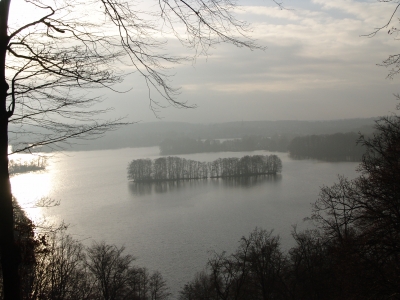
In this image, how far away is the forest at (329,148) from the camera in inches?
1180

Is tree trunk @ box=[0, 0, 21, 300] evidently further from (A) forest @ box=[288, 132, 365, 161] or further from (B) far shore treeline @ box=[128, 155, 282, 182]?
(A) forest @ box=[288, 132, 365, 161]

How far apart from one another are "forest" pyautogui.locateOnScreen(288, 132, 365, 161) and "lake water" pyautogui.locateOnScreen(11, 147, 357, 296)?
25.2 feet

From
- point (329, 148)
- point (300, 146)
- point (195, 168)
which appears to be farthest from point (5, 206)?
point (300, 146)

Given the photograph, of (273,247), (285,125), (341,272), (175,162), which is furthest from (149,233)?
(285,125)

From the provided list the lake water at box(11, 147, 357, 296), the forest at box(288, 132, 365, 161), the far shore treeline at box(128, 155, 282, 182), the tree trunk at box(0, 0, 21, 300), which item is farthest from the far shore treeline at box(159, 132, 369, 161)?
the tree trunk at box(0, 0, 21, 300)

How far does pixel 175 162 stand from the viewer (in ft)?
79.9

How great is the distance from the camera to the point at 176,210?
14914 millimetres

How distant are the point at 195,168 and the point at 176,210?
970 cm

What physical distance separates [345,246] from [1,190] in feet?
8.79

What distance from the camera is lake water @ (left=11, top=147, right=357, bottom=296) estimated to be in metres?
9.96

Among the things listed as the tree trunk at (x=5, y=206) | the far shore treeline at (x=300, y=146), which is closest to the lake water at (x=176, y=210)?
the tree trunk at (x=5, y=206)

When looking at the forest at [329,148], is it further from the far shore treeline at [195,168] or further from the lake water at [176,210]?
the far shore treeline at [195,168]

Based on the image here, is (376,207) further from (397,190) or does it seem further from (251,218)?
(251,218)

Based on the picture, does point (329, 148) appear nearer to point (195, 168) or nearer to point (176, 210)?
point (195, 168)
